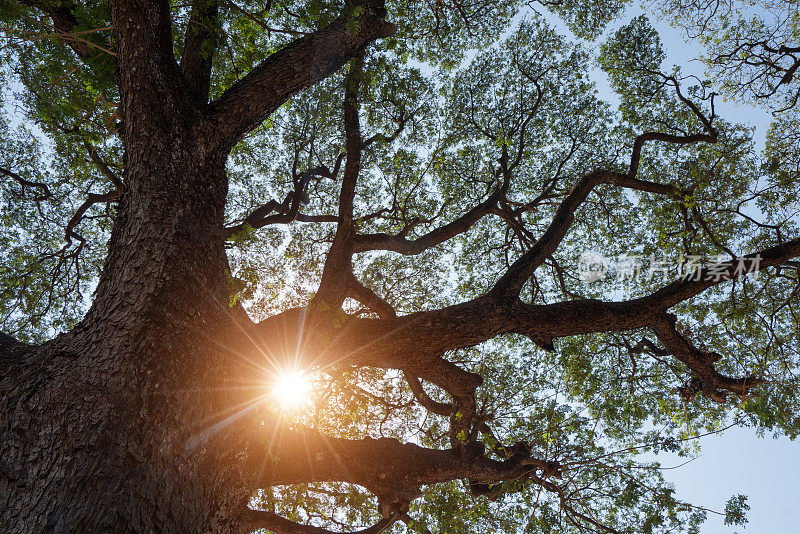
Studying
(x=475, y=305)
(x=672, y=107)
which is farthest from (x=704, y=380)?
(x=672, y=107)

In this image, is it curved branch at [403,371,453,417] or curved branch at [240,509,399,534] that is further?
curved branch at [403,371,453,417]

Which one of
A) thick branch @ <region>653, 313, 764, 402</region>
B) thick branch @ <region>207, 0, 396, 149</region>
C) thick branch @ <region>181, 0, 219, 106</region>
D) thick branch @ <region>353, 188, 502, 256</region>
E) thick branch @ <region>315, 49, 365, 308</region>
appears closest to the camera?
thick branch @ <region>207, 0, 396, 149</region>

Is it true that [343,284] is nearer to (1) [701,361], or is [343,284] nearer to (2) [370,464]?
(2) [370,464]

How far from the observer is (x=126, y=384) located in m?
2.52

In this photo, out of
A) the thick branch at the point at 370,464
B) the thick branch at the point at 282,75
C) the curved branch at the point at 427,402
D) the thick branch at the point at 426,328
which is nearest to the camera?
the thick branch at the point at 282,75

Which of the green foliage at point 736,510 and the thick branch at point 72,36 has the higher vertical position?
the thick branch at point 72,36

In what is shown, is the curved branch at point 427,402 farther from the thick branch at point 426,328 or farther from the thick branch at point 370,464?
the thick branch at point 426,328

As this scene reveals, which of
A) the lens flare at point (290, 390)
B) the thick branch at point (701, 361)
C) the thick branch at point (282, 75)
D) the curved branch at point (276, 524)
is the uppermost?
the thick branch at point (282, 75)

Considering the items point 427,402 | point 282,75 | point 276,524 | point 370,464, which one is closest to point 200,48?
point 282,75

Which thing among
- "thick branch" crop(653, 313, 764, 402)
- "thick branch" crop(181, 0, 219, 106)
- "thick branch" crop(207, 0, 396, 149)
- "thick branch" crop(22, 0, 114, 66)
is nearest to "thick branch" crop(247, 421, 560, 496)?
"thick branch" crop(653, 313, 764, 402)

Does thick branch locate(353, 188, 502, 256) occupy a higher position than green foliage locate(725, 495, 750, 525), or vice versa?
thick branch locate(353, 188, 502, 256)

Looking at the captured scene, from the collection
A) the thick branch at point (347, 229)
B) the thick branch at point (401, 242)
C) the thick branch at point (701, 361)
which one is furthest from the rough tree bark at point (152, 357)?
the thick branch at point (701, 361)

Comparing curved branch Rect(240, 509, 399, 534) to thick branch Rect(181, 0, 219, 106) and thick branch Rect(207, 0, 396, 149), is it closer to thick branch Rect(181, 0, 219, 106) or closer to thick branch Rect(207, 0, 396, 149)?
thick branch Rect(207, 0, 396, 149)

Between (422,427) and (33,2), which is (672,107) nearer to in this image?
(422,427)
